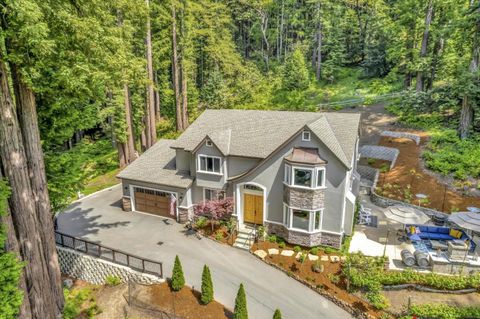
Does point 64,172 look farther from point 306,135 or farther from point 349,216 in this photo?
point 349,216

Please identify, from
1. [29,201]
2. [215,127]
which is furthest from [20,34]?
[215,127]

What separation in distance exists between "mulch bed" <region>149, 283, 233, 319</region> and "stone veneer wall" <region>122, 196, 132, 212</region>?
9435mm

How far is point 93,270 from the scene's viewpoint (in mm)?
16750

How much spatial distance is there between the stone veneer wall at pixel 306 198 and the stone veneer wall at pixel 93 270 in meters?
8.46

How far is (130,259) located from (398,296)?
554 inches

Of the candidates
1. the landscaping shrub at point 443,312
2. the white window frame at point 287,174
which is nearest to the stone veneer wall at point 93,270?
the white window frame at point 287,174

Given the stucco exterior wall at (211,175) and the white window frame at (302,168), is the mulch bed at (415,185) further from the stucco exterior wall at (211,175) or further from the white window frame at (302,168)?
the stucco exterior wall at (211,175)

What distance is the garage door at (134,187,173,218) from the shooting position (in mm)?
22281

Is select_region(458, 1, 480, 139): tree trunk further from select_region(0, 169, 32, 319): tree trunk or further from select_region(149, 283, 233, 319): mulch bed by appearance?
select_region(0, 169, 32, 319): tree trunk

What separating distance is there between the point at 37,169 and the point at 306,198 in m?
13.3

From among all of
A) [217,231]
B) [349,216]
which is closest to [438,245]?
[349,216]

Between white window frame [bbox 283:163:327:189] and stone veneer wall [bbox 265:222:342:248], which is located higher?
white window frame [bbox 283:163:327:189]

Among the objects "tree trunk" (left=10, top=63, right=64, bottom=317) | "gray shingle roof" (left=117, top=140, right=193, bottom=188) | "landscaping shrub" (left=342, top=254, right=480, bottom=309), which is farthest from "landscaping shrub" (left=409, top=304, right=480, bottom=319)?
"tree trunk" (left=10, top=63, right=64, bottom=317)

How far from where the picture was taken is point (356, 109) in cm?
3969
